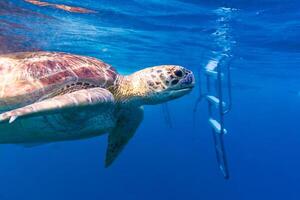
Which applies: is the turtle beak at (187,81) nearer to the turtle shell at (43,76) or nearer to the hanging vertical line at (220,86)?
the turtle shell at (43,76)

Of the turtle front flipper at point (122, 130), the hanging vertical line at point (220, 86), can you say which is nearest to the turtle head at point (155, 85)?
the turtle front flipper at point (122, 130)

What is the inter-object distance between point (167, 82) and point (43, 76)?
179 cm

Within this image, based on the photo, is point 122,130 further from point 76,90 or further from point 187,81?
point 187,81

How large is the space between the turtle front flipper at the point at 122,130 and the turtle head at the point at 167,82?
66 centimetres

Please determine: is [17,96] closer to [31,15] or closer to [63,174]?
[31,15]

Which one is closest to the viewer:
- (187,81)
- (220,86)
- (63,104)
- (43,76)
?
(63,104)

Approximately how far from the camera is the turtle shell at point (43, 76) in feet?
14.5

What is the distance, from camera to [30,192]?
102 ft

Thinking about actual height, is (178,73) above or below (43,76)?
above

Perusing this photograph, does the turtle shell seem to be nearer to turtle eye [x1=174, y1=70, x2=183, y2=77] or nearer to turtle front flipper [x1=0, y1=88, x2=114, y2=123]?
turtle front flipper [x1=0, y1=88, x2=114, y2=123]

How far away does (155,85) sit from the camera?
15.6 feet

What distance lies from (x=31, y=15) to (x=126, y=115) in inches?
322

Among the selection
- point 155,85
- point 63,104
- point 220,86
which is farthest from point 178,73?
point 220,86

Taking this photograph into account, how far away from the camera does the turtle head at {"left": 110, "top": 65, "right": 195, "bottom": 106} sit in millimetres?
4664
